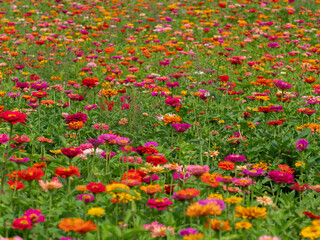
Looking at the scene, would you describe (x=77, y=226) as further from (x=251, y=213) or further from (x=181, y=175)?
(x=181, y=175)

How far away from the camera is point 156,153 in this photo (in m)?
3.12

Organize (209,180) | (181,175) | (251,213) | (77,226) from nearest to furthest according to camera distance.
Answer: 1. (77,226)
2. (251,213)
3. (209,180)
4. (181,175)

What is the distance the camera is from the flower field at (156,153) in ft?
7.39

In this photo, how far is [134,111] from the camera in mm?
4055

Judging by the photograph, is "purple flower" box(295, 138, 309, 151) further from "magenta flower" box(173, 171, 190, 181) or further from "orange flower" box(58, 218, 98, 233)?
"orange flower" box(58, 218, 98, 233)

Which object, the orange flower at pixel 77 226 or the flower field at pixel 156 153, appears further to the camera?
the flower field at pixel 156 153

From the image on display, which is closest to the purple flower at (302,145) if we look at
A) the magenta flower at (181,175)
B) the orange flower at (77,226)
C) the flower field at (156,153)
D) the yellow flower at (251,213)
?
the flower field at (156,153)

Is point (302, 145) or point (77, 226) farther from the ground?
point (77, 226)

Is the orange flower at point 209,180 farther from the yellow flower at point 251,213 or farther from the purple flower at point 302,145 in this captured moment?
the purple flower at point 302,145

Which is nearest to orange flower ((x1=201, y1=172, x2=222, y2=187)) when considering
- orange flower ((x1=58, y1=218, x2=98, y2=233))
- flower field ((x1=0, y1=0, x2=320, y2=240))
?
flower field ((x1=0, y1=0, x2=320, y2=240))

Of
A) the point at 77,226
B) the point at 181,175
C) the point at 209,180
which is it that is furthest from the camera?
the point at 181,175

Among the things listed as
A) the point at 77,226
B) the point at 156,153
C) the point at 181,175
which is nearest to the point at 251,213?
the point at 77,226

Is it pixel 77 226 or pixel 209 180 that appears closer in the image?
pixel 77 226

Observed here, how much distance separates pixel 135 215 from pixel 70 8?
9.53 metres
